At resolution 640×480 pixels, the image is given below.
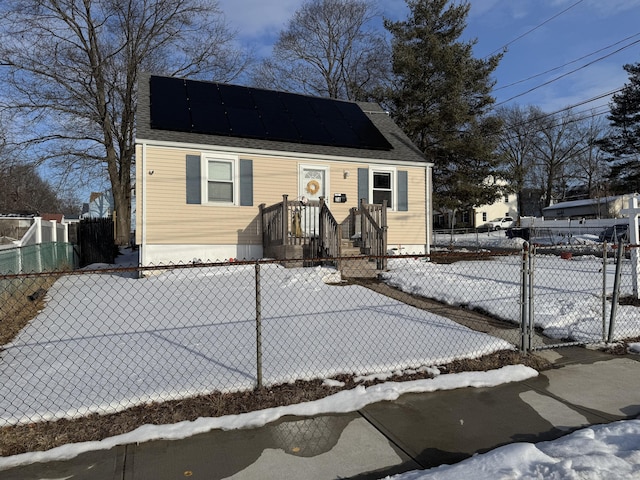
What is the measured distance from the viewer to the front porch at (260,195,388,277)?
9883 millimetres

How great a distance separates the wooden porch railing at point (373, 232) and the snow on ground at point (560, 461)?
7267 millimetres

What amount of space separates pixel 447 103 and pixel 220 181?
16.2 meters

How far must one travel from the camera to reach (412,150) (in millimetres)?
14312

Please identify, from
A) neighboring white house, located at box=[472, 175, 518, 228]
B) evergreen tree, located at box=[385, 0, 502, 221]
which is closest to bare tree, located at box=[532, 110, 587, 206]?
neighboring white house, located at box=[472, 175, 518, 228]

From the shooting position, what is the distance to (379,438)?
300 centimetres

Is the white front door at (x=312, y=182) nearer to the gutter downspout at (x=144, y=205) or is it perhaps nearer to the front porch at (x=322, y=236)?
the front porch at (x=322, y=236)

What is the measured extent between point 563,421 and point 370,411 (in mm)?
1504

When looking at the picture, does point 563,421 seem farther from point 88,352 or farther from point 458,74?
point 458,74

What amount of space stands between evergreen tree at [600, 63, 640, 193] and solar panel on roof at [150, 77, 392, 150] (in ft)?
106

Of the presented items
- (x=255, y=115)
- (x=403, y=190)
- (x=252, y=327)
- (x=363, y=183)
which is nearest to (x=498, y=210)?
(x=403, y=190)

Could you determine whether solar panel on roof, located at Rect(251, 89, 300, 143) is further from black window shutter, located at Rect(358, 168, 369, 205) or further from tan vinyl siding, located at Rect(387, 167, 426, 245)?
tan vinyl siding, located at Rect(387, 167, 426, 245)

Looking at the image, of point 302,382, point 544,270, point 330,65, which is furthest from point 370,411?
point 330,65

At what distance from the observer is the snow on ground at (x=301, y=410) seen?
2.80 metres

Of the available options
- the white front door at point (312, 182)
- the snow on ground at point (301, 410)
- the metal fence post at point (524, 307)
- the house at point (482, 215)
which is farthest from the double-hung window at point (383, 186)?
the house at point (482, 215)
